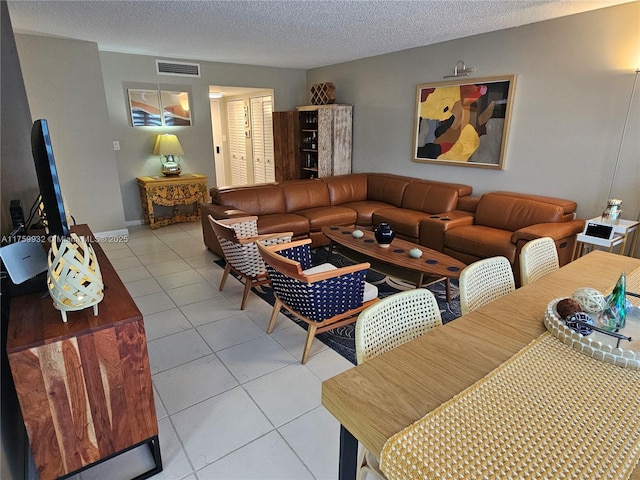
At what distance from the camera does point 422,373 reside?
1024 mm

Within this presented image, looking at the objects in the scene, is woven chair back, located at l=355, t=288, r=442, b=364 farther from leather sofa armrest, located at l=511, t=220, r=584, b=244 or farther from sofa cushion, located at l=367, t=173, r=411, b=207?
sofa cushion, located at l=367, t=173, r=411, b=207

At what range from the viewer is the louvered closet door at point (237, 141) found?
7.79 metres

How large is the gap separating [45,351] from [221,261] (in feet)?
9.63

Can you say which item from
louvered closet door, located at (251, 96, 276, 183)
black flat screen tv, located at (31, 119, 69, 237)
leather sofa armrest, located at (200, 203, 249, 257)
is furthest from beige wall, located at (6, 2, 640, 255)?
black flat screen tv, located at (31, 119, 69, 237)

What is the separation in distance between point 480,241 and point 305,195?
2.29 m

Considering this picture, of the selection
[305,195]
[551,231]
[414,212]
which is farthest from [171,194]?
[551,231]

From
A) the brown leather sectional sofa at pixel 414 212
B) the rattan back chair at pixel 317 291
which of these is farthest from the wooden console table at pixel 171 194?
the rattan back chair at pixel 317 291

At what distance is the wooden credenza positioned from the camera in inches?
49.3

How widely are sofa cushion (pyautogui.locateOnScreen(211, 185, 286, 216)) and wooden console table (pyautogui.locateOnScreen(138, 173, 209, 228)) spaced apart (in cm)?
149

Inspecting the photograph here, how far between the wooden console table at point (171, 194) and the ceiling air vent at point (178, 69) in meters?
1.52

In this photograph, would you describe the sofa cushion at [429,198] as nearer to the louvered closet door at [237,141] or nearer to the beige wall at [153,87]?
the beige wall at [153,87]

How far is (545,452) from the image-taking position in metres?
0.76

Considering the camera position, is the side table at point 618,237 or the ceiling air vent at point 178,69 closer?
the side table at point 618,237

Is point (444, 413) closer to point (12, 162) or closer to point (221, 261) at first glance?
point (12, 162)
